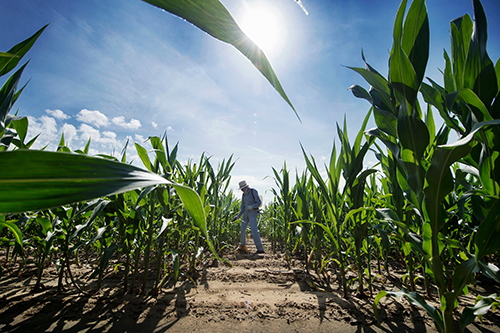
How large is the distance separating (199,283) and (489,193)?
187 cm

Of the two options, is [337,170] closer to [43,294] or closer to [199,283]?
[199,283]

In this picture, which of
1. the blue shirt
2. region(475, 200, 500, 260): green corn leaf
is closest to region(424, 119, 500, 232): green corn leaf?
region(475, 200, 500, 260): green corn leaf

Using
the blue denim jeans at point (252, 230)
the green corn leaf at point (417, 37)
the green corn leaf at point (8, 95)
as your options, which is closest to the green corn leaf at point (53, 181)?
the green corn leaf at point (8, 95)

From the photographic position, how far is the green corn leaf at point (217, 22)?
199mm

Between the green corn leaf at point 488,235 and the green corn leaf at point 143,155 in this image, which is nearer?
the green corn leaf at point 488,235

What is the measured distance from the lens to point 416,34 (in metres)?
0.72

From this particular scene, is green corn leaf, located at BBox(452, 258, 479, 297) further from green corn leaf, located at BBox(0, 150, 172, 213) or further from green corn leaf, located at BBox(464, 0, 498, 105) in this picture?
green corn leaf, located at BBox(0, 150, 172, 213)

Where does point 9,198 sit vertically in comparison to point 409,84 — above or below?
below

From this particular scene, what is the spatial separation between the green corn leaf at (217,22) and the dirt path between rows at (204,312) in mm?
1316

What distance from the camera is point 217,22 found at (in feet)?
0.68

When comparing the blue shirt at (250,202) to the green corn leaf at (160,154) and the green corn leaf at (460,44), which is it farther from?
the green corn leaf at (460,44)

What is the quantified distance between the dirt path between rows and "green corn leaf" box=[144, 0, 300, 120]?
132 cm

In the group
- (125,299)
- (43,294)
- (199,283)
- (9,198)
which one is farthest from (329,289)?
(43,294)

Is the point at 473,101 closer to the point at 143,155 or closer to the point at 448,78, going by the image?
the point at 448,78
